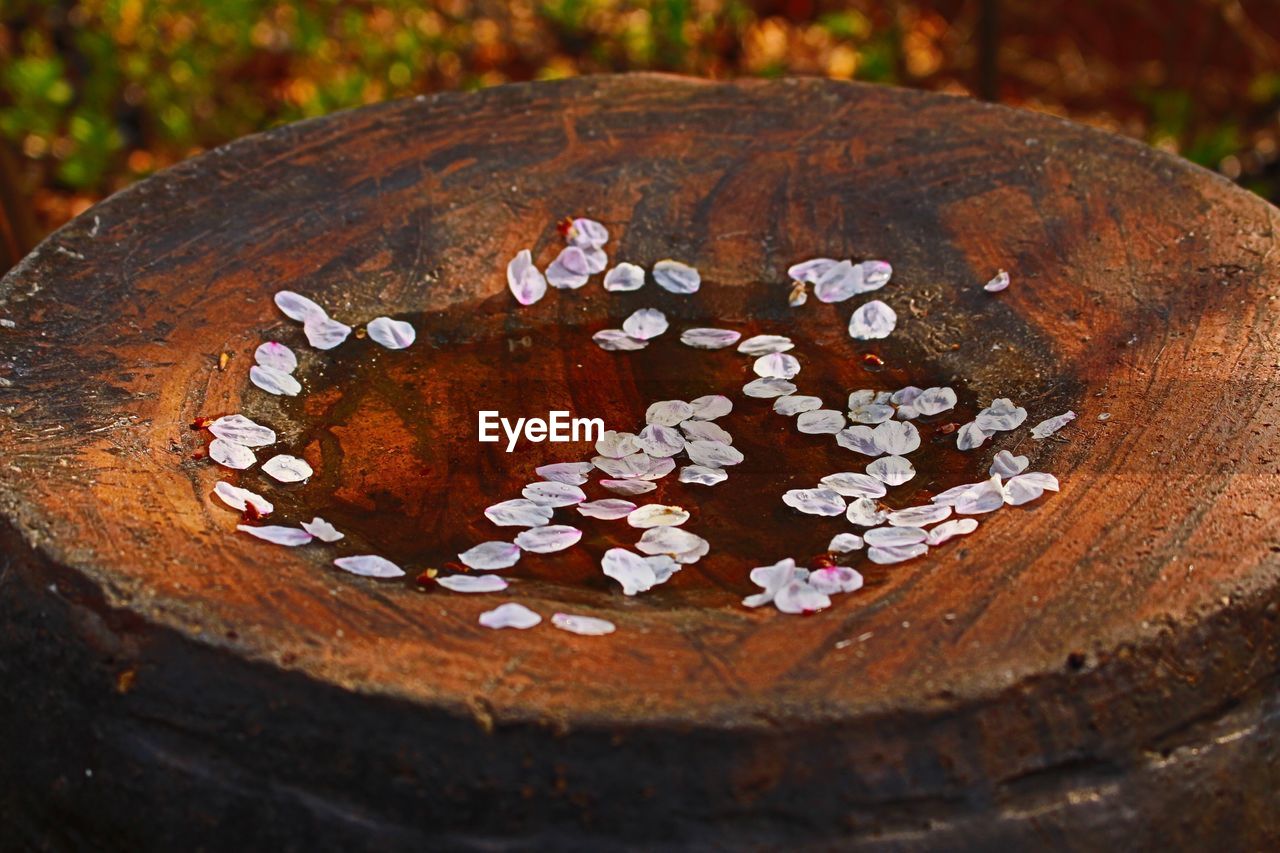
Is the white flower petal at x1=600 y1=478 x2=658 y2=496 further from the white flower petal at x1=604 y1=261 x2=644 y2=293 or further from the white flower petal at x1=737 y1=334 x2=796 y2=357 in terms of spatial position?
the white flower petal at x1=604 y1=261 x2=644 y2=293

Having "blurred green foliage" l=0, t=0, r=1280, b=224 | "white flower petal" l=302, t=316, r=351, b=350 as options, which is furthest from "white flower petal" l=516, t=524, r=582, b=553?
"blurred green foliage" l=0, t=0, r=1280, b=224

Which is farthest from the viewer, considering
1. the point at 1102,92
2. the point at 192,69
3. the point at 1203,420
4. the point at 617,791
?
the point at 1102,92

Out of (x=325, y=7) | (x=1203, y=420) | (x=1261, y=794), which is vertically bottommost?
(x=1261, y=794)

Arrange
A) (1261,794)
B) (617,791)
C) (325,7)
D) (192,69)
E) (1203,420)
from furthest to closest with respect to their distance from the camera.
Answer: (325,7) < (192,69) < (1203,420) < (1261,794) < (617,791)

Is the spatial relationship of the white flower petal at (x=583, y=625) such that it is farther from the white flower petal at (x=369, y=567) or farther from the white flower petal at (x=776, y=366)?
the white flower petal at (x=776, y=366)

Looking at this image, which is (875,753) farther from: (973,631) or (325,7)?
(325,7)

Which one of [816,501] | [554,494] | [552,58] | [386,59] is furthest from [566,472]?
[552,58]

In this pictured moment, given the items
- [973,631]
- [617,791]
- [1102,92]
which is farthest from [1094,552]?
[1102,92]
